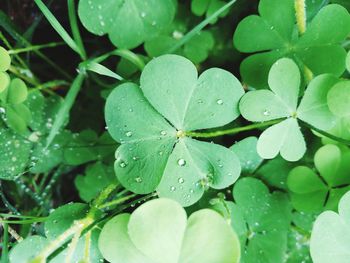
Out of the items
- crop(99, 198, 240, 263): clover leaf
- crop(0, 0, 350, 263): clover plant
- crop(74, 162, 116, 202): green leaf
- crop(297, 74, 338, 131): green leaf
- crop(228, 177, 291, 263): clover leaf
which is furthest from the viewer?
crop(74, 162, 116, 202): green leaf

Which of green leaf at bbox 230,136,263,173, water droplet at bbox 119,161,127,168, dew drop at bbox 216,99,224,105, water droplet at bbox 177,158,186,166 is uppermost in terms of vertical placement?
dew drop at bbox 216,99,224,105

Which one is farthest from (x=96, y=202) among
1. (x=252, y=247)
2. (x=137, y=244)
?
(x=252, y=247)

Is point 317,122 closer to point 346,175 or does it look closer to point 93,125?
point 346,175

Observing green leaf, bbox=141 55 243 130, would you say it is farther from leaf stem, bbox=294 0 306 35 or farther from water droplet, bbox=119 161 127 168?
leaf stem, bbox=294 0 306 35

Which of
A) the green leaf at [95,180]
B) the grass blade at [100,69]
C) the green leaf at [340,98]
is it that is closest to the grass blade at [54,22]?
the grass blade at [100,69]

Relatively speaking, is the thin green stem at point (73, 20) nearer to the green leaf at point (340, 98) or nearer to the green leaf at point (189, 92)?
the green leaf at point (189, 92)

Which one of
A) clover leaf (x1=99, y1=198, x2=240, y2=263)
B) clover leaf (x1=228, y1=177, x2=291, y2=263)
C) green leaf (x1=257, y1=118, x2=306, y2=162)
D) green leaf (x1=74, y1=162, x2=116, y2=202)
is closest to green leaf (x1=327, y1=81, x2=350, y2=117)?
green leaf (x1=257, y1=118, x2=306, y2=162)
